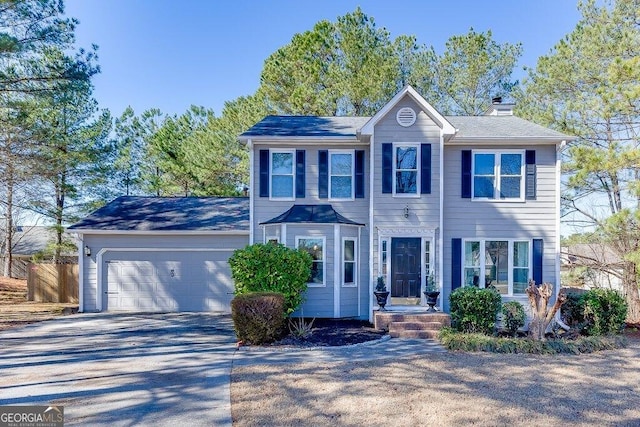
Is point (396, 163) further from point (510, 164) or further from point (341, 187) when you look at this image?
point (510, 164)

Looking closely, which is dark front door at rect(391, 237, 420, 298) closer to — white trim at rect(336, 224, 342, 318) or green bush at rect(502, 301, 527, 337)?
white trim at rect(336, 224, 342, 318)

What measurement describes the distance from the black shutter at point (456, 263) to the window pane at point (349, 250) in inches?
115

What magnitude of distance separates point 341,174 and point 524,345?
264 inches

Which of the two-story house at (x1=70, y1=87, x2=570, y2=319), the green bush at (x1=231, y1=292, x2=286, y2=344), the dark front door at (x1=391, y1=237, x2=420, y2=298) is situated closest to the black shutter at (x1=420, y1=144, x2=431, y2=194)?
the two-story house at (x1=70, y1=87, x2=570, y2=319)

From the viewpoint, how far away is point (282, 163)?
41.3ft

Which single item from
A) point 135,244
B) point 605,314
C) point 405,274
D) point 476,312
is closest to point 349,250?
point 405,274

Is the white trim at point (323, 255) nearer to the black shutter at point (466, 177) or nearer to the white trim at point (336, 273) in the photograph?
the white trim at point (336, 273)

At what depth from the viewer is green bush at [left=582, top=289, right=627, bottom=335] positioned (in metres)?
10.2

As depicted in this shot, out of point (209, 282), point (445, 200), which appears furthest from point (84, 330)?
point (445, 200)

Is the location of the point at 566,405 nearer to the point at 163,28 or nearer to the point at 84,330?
the point at 84,330

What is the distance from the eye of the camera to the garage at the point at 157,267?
1383 centimetres

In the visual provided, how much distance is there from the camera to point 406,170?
11820mm

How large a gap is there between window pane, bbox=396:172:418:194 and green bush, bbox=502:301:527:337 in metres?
4.02

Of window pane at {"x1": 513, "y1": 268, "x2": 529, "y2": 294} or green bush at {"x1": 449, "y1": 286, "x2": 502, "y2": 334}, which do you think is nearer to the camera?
green bush at {"x1": 449, "y1": 286, "x2": 502, "y2": 334}
